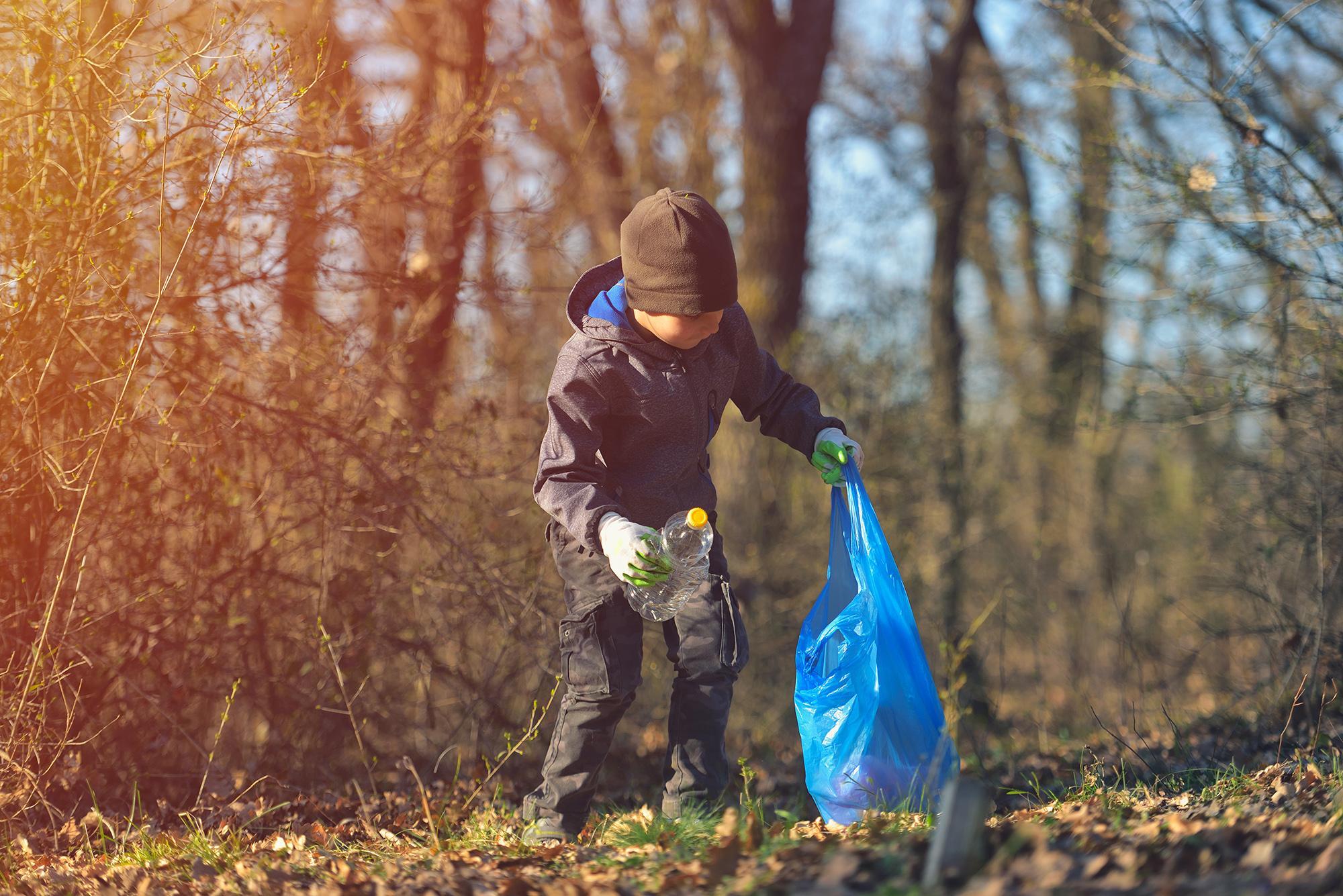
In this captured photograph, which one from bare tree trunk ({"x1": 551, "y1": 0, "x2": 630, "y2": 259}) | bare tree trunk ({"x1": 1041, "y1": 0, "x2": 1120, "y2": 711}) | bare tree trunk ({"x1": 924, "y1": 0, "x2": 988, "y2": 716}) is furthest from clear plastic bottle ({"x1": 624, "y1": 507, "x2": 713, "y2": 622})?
bare tree trunk ({"x1": 1041, "y1": 0, "x2": 1120, "y2": 711})

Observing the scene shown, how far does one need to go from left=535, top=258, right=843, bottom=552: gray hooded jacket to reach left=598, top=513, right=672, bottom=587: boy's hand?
96 millimetres

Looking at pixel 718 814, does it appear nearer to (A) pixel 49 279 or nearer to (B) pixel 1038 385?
(A) pixel 49 279

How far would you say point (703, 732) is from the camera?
11.0 ft

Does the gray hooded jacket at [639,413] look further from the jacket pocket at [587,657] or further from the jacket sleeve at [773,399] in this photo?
the jacket pocket at [587,657]

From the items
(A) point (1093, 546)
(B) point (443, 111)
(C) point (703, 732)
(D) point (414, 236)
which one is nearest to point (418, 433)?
(D) point (414, 236)

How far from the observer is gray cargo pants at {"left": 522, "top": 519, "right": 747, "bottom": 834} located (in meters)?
3.31

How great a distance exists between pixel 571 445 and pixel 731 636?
0.73 metres

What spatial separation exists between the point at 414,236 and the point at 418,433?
0.84 m

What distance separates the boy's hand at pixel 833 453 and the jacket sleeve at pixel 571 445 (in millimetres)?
685

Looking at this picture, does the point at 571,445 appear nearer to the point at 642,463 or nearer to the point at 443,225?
the point at 642,463

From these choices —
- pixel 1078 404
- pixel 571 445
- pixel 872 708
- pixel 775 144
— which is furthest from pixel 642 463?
pixel 1078 404

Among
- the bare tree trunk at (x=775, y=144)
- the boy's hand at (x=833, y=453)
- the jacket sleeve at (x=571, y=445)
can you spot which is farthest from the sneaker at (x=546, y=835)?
the bare tree trunk at (x=775, y=144)

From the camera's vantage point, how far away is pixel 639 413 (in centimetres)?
326

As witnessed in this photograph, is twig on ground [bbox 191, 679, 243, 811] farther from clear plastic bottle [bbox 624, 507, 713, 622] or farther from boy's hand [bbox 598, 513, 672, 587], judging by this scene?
boy's hand [bbox 598, 513, 672, 587]
